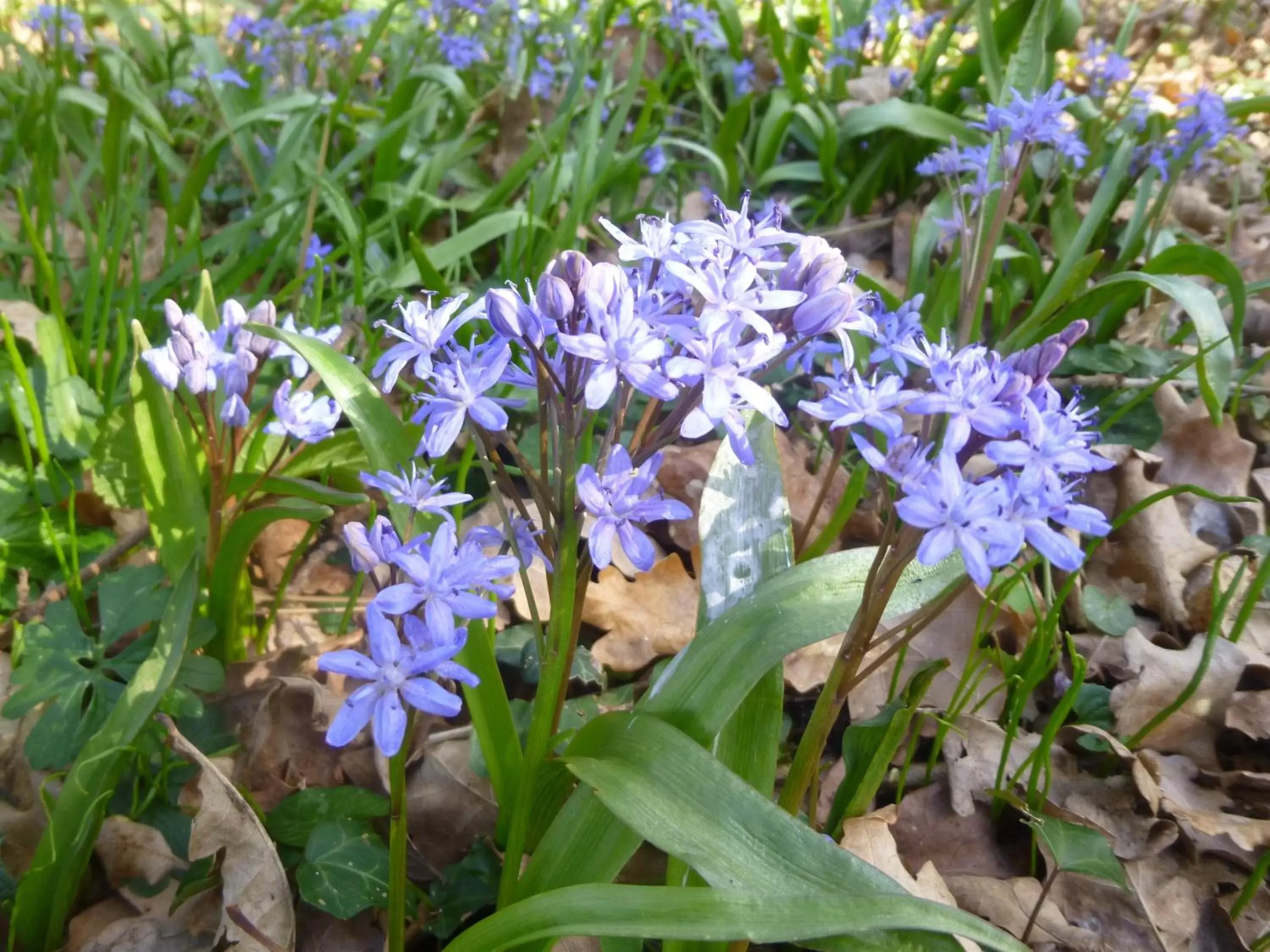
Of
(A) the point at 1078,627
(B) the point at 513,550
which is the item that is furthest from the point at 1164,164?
(B) the point at 513,550

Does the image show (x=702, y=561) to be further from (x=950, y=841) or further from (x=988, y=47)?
(x=988, y=47)

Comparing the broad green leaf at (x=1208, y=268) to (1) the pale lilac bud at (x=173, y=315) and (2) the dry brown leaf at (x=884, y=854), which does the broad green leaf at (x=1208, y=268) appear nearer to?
(2) the dry brown leaf at (x=884, y=854)

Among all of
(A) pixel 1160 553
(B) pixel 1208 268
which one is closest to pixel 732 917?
(A) pixel 1160 553

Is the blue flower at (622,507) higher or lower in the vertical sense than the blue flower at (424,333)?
lower

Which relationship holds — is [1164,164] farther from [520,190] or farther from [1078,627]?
[520,190]

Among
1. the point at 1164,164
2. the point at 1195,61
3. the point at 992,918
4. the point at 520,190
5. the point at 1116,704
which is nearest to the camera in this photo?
the point at 992,918

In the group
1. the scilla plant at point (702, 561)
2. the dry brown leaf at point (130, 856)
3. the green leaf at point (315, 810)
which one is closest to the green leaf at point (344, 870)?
the green leaf at point (315, 810)
